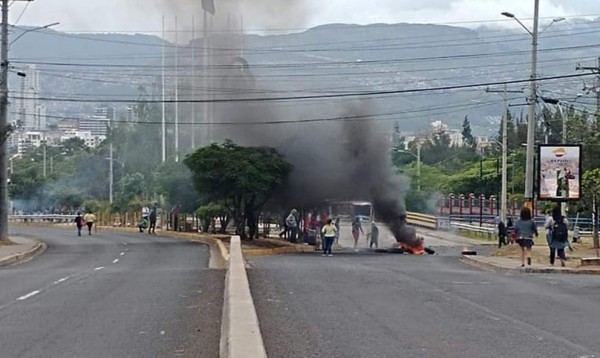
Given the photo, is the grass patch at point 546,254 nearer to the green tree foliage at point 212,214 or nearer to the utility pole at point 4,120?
the utility pole at point 4,120

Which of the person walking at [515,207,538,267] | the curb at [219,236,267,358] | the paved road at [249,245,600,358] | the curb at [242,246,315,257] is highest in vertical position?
the person walking at [515,207,538,267]

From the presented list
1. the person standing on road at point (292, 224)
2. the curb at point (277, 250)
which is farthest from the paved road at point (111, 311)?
the person standing on road at point (292, 224)

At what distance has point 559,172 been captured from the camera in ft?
118

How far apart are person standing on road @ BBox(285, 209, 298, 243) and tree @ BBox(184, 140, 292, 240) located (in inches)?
56.2

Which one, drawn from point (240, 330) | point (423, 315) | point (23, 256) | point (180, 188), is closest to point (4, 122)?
point (23, 256)

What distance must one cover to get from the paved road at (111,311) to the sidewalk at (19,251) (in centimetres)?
437

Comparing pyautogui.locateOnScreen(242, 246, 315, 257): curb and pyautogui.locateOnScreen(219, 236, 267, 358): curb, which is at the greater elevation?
pyautogui.locateOnScreen(219, 236, 267, 358): curb

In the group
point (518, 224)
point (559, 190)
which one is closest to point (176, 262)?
point (518, 224)

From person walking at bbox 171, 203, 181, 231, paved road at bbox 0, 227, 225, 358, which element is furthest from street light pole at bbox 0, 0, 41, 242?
person walking at bbox 171, 203, 181, 231

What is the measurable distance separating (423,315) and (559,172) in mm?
21689

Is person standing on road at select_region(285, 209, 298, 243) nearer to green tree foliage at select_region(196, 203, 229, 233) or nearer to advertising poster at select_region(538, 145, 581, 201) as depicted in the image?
green tree foliage at select_region(196, 203, 229, 233)

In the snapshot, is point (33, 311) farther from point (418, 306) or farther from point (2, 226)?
point (2, 226)

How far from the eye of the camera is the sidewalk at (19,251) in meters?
34.5

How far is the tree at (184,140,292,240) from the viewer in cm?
4894
